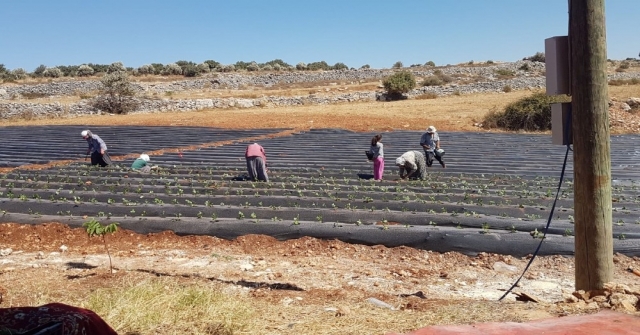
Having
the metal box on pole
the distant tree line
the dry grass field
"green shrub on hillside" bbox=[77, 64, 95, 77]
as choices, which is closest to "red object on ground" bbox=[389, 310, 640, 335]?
the metal box on pole

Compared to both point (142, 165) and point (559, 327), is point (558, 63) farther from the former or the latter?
point (142, 165)

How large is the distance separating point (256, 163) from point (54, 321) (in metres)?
7.58

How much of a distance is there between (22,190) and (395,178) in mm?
6595

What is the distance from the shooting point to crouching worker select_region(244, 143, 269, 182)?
399 inches

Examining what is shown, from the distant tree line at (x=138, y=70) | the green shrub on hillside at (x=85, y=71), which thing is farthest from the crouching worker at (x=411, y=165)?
the green shrub on hillside at (x=85, y=71)

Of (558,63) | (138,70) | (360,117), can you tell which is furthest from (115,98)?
(558,63)

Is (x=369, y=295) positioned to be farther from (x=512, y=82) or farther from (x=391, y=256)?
(x=512, y=82)

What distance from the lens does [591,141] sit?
4109 millimetres

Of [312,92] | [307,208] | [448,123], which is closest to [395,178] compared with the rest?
[307,208]

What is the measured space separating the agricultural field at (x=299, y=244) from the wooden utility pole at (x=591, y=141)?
259 mm

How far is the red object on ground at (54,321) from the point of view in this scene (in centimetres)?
271

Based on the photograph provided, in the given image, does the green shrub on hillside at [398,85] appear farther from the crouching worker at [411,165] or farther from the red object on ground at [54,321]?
the red object on ground at [54,321]

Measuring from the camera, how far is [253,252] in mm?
6867

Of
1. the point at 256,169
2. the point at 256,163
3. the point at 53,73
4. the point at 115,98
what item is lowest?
the point at 256,169
